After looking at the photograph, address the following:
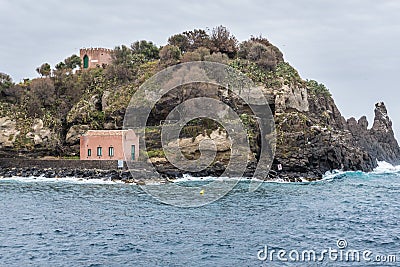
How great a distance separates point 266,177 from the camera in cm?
5203

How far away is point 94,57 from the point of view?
84.8 metres

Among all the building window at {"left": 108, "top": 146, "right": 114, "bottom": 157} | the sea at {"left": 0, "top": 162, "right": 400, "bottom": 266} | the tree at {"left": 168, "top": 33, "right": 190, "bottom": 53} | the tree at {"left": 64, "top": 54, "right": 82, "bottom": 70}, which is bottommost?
the sea at {"left": 0, "top": 162, "right": 400, "bottom": 266}

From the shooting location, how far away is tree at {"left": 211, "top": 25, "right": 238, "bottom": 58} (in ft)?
251

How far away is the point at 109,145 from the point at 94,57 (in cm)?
3348

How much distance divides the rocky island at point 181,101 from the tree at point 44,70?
205 millimetres

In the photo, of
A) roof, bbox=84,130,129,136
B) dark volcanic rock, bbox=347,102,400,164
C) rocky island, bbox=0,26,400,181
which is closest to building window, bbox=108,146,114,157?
roof, bbox=84,130,129,136

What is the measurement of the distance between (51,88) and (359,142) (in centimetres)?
4911

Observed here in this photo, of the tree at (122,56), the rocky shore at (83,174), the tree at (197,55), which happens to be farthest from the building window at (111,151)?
the tree at (122,56)

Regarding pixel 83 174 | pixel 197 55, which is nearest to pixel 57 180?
pixel 83 174

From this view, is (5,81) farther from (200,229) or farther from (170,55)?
(200,229)

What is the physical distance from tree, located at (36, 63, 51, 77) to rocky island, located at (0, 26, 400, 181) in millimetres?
205

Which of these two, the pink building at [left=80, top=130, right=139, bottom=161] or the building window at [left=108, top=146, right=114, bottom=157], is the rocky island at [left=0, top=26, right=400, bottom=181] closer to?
the pink building at [left=80, top=130, right=139, bottom=161]

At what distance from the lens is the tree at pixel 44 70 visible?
250 ft

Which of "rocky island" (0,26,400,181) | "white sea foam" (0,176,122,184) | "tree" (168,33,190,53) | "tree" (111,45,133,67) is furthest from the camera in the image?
"tree" (168,33,190,53)
